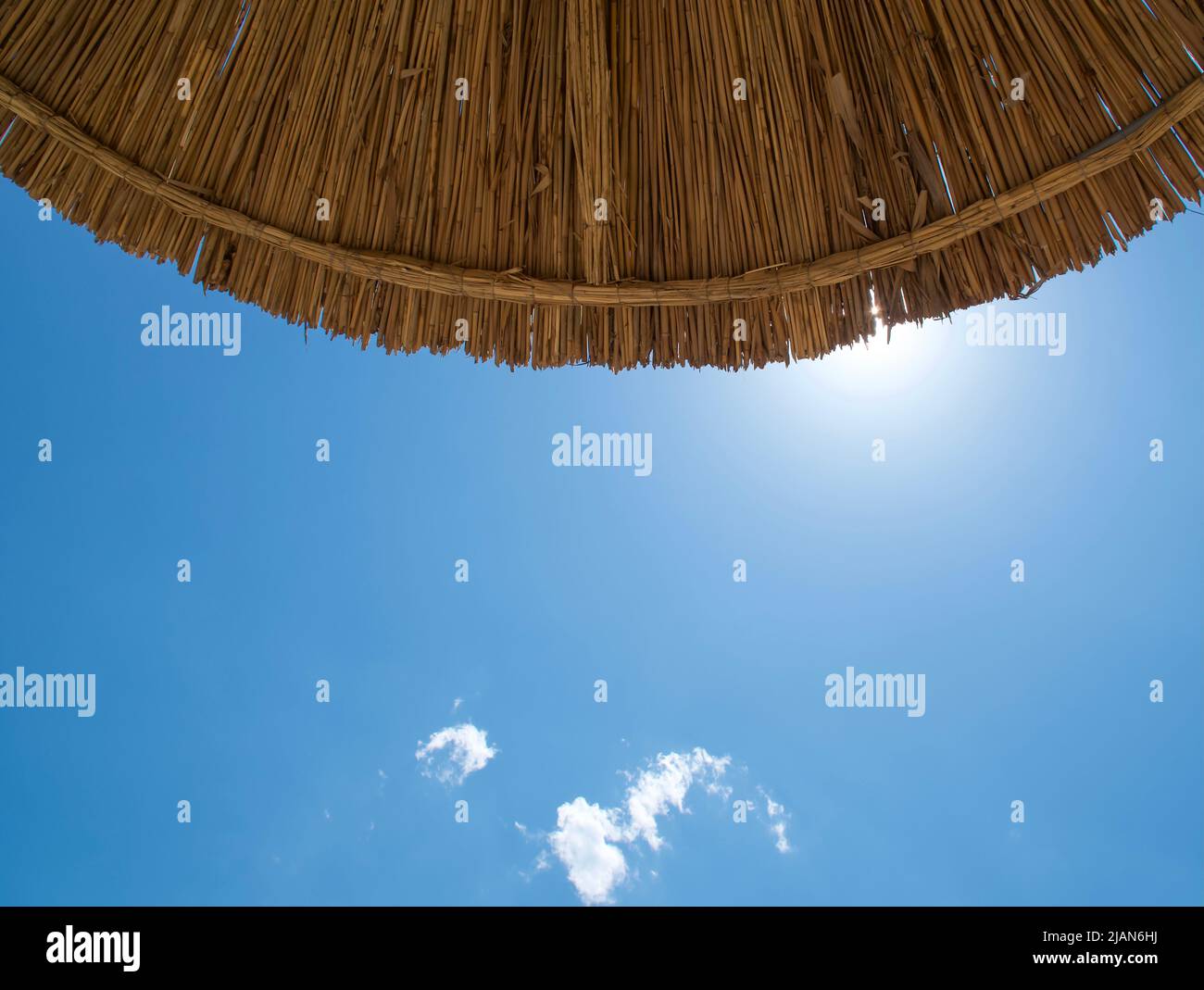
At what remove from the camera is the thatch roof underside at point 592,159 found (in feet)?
6.88

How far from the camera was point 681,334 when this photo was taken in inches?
95.3

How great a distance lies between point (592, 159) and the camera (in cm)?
229

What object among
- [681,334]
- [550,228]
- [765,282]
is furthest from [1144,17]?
[550,228]

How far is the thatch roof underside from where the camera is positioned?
6.88ft

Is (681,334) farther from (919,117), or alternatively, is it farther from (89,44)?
(89,44)

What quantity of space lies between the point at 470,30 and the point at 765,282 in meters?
1.02

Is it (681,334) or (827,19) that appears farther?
(681,334)

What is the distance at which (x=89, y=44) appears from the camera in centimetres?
212
